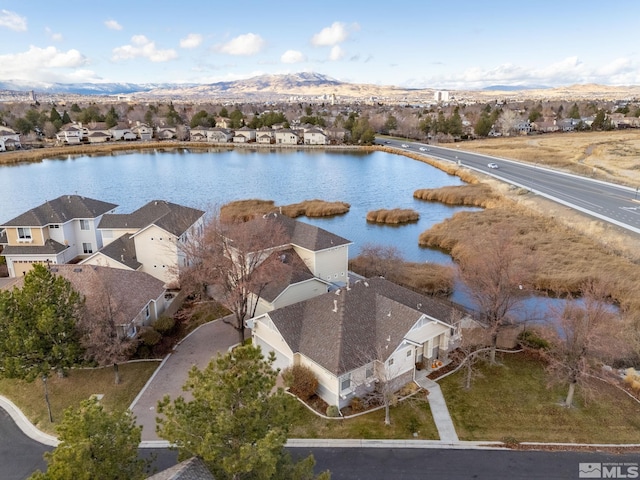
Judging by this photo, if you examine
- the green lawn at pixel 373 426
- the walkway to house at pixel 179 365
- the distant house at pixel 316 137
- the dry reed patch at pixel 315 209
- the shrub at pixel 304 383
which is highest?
the distant house at pixel 316 137

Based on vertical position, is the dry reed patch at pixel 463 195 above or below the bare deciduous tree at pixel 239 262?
below

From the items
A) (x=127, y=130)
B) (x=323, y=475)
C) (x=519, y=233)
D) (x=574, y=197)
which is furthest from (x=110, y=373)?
(x=127, y=130)

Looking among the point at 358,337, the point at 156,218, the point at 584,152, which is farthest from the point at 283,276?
the point at 584,152

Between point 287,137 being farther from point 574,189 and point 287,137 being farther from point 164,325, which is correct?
point 164,325

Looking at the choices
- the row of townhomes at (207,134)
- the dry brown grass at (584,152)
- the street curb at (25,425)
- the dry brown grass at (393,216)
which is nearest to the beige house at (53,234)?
the street curb at (25,425)

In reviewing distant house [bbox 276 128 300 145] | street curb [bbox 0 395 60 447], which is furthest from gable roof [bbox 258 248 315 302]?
distant house [bbox 276 128 300 145]

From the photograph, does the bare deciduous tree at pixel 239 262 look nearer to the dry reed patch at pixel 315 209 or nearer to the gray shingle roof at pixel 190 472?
the gray shingle roof at pixel 190 472
